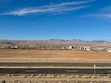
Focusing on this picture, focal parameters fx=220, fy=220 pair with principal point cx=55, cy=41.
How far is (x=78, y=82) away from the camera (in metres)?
28.0

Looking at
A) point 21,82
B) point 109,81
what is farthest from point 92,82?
point 21,82

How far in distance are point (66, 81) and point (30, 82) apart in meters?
4.57

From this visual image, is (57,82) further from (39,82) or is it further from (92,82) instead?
(92,82)

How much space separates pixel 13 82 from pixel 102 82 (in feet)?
37.2

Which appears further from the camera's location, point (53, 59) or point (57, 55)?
point (57, 55)

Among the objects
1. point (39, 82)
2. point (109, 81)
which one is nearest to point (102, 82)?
point (109, 81)

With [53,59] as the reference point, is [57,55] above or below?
above

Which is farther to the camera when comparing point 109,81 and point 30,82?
point 109,81

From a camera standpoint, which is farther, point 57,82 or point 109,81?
point 109,81

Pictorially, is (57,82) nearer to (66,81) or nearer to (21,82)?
(66,81)

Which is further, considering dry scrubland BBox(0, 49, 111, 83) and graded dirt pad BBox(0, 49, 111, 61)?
graded dirt pad BBox(0, 49, 111, 61)

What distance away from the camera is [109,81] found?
2923 centimetres

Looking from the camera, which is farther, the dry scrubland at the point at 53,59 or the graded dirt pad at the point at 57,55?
the graded dirt pad at the point at 57,55

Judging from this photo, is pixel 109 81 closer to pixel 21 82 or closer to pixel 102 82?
pixel 102 82
